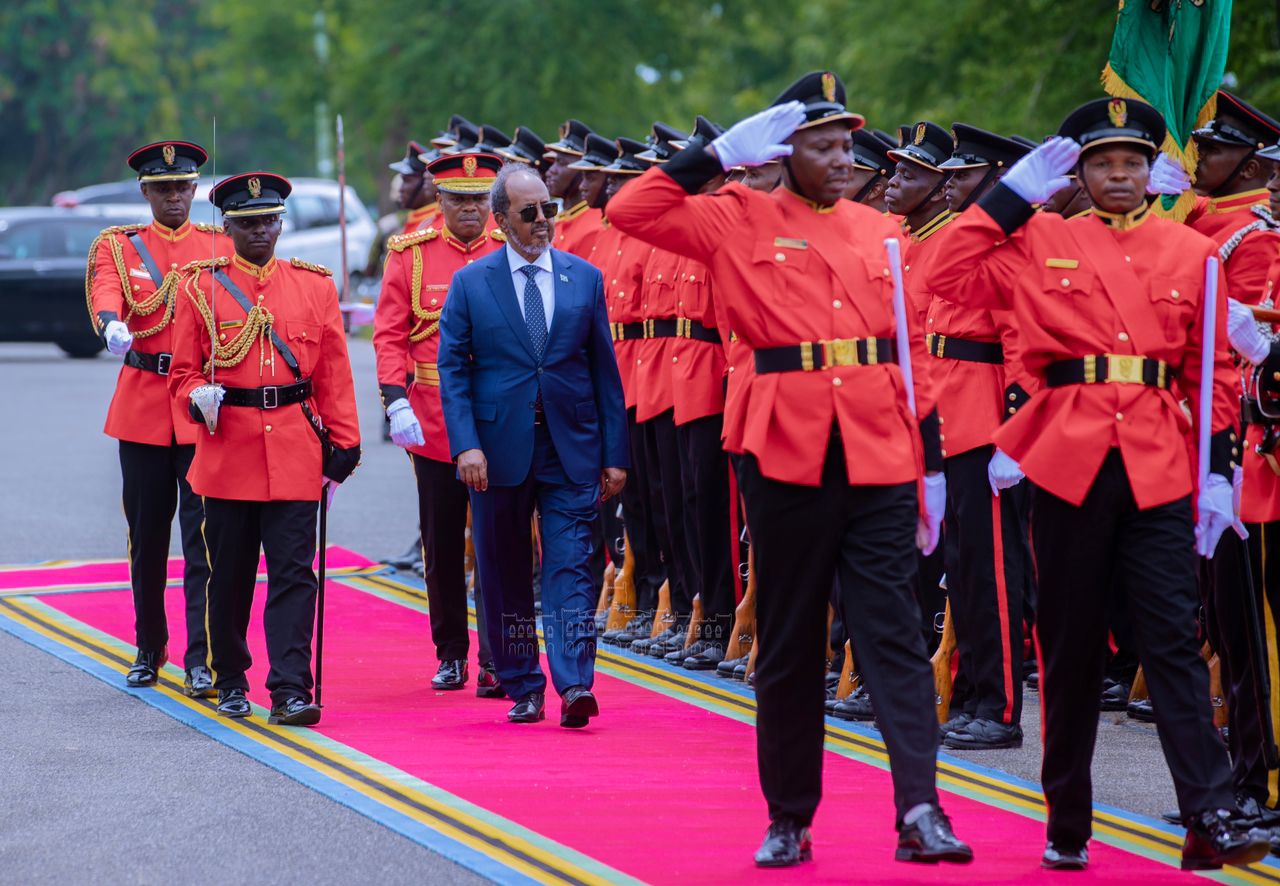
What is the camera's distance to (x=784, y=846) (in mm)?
6586

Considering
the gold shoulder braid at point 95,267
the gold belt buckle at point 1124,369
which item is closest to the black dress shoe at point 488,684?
the gold shoulder braid at point 95,267

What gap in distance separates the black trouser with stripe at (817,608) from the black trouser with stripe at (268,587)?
106 inches

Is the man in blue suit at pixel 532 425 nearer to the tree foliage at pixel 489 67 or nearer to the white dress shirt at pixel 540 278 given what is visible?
the white dress shirt at pixel 540 278

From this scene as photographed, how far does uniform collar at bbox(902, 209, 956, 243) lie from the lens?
9.07 m

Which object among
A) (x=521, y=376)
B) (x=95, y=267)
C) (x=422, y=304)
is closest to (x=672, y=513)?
(x=422, y=304)

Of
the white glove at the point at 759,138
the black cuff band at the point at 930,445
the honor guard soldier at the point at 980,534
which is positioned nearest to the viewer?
the white glove at the point at 759,138

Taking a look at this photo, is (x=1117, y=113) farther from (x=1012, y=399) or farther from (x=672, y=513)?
(x=672, y=513)

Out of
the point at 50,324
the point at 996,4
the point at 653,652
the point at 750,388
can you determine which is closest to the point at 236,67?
the point at 50,324

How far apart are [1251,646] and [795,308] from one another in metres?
1.84

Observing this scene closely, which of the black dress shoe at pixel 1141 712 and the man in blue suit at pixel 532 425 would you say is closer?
the man in blue suit at pixel 532 425

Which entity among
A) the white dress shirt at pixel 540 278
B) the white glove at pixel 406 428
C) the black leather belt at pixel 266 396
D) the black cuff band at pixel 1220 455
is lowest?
the white glove at pixel 406 428

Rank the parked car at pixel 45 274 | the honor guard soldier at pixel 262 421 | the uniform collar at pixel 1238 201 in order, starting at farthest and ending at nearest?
the parked car at pixel 45 274 < the honor guard soldier at pixel 262 421 < the uniform collar at pixel 1238 201

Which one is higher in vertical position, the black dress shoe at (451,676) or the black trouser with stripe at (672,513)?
the black trouser with stripe at (672,513)

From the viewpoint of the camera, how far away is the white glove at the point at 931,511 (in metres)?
6.82
